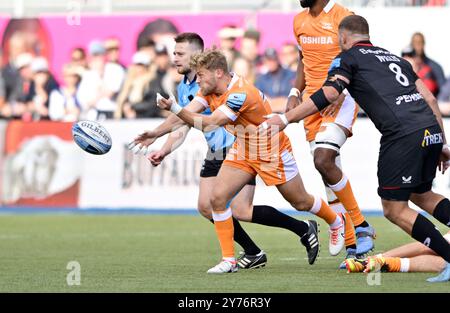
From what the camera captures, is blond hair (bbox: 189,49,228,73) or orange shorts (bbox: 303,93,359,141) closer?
blond hair (bbox: 189,49,228,73)

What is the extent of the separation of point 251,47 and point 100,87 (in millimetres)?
3164

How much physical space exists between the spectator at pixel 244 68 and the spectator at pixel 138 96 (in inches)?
66.8

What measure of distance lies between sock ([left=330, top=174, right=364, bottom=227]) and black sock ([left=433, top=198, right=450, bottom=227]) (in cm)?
168

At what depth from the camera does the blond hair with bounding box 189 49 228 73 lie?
9.73 metres

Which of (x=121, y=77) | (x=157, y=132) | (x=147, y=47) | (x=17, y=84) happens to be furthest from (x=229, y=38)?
(x=157, y=132)

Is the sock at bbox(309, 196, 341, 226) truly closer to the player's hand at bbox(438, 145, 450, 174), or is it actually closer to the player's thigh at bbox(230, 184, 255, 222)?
the player's thigh at bbox(230, 184, 255, 222)

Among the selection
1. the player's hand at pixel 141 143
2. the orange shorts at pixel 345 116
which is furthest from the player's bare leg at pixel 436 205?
the player's hand at pixel 141 143

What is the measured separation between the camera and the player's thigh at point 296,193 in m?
10.2

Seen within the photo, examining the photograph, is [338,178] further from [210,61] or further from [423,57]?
[423,57]

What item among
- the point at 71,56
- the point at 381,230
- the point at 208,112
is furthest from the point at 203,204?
the point at 71,56

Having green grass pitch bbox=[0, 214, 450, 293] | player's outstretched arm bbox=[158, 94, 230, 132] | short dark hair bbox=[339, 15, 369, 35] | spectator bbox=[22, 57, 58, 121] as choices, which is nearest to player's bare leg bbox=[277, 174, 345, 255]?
green grass pitch bbox=[0, 214, 450, 293]

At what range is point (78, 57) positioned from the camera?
74.4 feet

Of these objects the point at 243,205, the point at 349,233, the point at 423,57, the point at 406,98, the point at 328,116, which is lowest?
the point at 349,233
